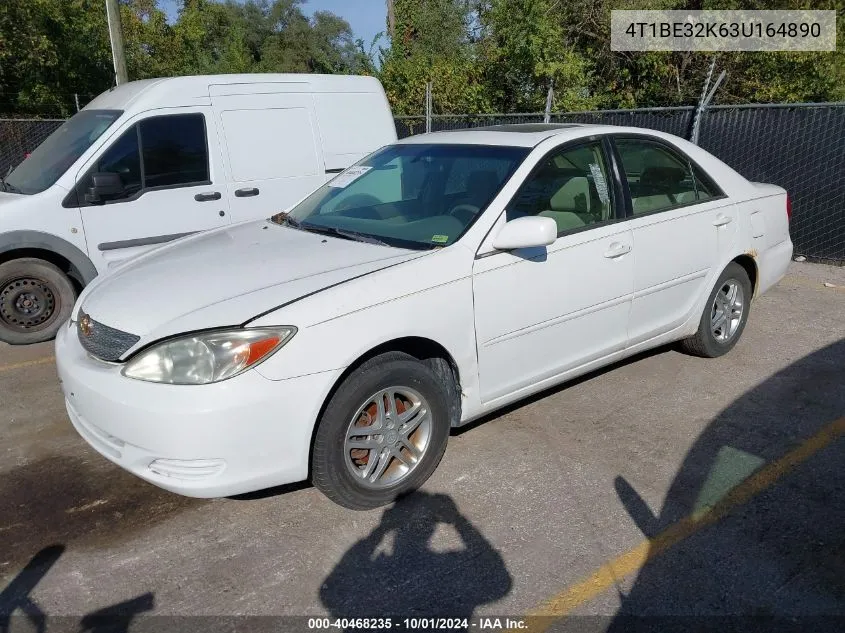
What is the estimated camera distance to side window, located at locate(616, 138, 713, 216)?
4.43 m

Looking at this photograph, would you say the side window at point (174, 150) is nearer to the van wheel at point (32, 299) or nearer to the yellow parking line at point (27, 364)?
the van wheel at point (32, 299)

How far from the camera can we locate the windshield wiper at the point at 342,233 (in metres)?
3.76

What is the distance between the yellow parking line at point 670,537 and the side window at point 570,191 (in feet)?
5.26

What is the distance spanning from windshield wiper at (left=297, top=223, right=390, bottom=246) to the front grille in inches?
49.7

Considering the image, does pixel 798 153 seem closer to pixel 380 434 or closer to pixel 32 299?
pixel 380 434

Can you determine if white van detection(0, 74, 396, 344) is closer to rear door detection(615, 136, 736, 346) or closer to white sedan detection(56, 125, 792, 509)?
white sedan detection(56, 125, 792, 509)

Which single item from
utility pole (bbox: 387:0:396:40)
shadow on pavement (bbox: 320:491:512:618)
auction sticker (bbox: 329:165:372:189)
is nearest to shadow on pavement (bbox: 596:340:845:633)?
shadow on pavement (bbox: 320:491:512:618)

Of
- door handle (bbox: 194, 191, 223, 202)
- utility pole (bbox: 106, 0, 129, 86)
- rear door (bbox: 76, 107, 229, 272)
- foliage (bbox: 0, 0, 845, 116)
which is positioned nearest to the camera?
rear door (bbox: 76, 107, 229, 272)

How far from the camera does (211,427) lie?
2834 mm

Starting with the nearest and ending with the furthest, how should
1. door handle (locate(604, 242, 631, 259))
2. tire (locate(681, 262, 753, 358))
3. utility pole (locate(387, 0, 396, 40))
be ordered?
1. door handle (locate(604, 242, 631, 259))
2. tire (locate(681, 262, 753, 358))
3. utility pole (locate(387, 0, 396, 40))

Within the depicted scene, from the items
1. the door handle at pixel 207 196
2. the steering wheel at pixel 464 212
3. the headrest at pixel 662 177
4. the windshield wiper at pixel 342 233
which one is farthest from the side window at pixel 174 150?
the headrest at pixel 662 177

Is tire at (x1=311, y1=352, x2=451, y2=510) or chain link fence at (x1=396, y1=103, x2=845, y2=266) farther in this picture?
chain link fence at (x1=396, y1=103, x2=845, y2=266)

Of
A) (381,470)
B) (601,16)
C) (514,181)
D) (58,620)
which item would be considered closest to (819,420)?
(514,181)

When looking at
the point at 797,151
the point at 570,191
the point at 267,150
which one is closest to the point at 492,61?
the point at 797,151
